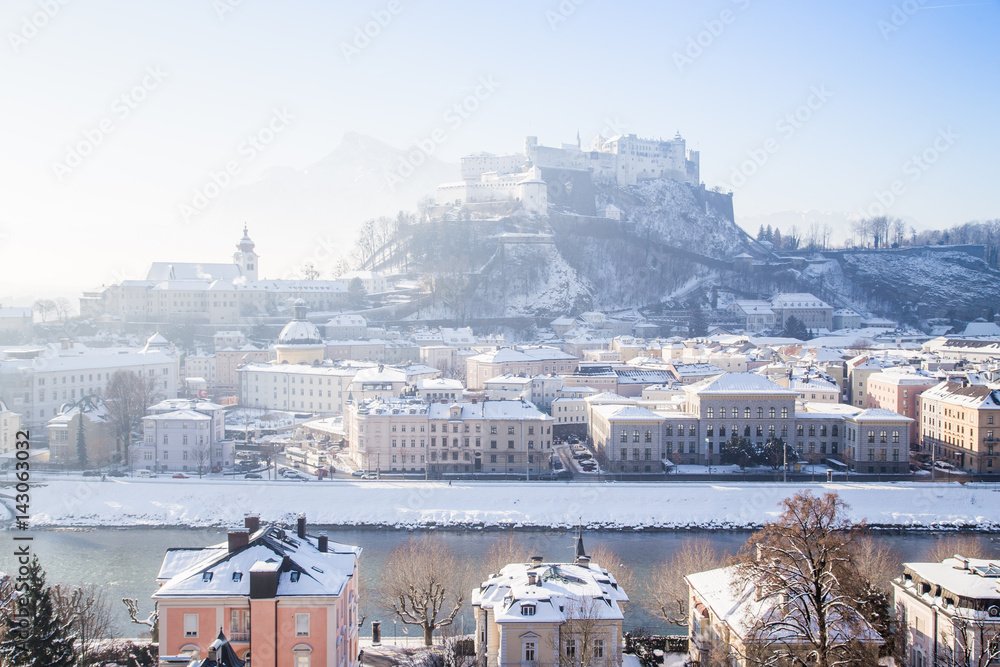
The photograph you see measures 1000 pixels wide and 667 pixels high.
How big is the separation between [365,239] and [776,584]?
153 feet

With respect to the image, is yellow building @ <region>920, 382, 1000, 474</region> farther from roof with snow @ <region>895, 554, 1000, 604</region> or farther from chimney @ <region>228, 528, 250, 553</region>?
chimney @ <region>228, 528, 250, 553</region>

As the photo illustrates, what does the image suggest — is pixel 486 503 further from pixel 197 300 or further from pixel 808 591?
pixel 197 300

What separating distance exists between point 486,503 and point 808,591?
34.8ft

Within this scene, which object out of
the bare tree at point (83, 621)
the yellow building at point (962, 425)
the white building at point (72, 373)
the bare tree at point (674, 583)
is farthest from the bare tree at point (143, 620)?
the yellow building at point (962, 425)

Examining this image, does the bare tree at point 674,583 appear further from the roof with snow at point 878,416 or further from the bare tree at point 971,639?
the roof with snow at point 878,416

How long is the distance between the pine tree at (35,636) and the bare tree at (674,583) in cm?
641

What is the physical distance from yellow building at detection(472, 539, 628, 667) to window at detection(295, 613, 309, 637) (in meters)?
1.71

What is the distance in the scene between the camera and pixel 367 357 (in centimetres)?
→ 3375

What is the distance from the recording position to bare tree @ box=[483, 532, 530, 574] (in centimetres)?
1181

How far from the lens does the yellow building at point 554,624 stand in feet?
25.1

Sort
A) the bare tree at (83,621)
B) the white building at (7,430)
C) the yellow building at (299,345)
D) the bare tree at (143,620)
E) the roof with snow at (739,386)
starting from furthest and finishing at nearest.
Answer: the yellow building at (299,345) < the roof with snow at (739,386) < the white building at (7,430) < the bare tree at (143,620) < the bare tree at (83,621)

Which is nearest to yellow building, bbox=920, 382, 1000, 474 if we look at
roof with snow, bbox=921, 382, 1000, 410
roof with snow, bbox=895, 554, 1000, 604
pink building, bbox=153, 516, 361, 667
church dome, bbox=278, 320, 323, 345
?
roof with snow, bbox=921, 382, 1000, 410

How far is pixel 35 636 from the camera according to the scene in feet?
21.7

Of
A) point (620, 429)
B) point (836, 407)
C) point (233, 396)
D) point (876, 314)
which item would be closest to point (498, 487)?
point (620, 429)
